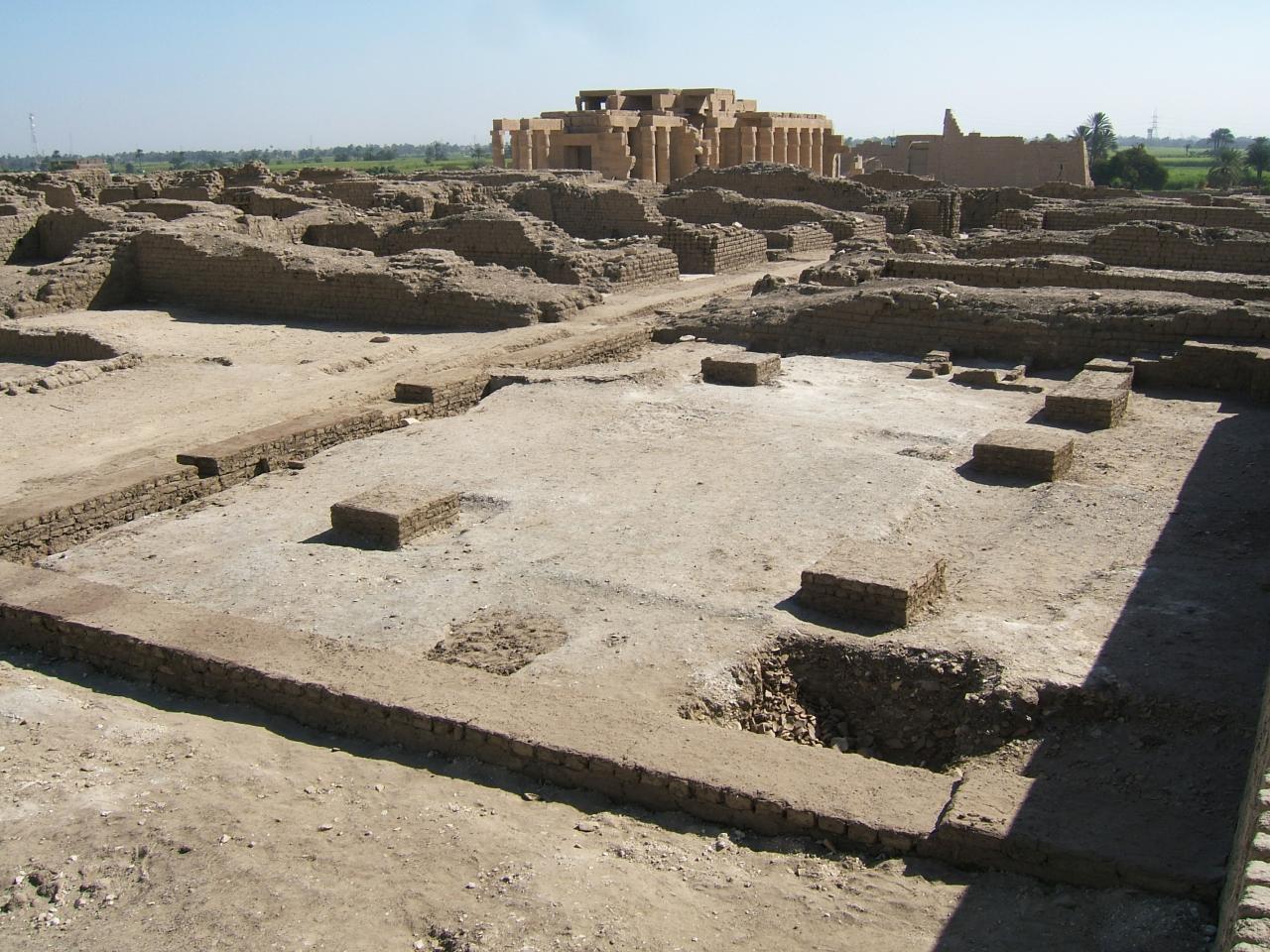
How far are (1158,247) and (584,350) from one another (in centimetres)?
1015

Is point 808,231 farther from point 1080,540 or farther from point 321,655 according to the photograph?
point 321,655

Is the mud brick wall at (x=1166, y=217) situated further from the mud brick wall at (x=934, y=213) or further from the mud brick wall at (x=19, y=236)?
the mud brick wall at (x=19, y=236)

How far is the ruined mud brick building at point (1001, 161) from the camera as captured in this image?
37031 mm

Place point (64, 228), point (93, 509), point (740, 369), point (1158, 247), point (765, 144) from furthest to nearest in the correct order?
point (765, 144), point (64, 228), point (1158, 247), point (740, 369), point (93, 509)

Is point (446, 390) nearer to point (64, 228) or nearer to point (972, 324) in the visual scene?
point (972, 324)

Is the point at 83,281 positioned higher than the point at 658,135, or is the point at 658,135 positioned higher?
the point at 658,135

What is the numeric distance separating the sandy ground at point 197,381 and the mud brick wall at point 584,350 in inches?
30.8

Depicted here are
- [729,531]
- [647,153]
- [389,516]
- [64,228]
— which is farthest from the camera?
[647,153]

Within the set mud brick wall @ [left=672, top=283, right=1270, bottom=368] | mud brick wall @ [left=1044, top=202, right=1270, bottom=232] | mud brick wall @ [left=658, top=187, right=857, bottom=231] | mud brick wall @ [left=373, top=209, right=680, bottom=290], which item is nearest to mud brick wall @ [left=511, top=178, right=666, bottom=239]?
mud brick wall @ [left=658, top=187, right=857, bottom=231]

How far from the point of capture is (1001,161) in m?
38.6

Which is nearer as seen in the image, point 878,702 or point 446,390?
point 878,702

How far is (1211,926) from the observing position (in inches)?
148

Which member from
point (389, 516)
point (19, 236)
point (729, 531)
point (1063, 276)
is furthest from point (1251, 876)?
point (19, 236)

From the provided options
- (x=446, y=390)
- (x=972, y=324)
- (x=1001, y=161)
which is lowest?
(x=446, y=390)
